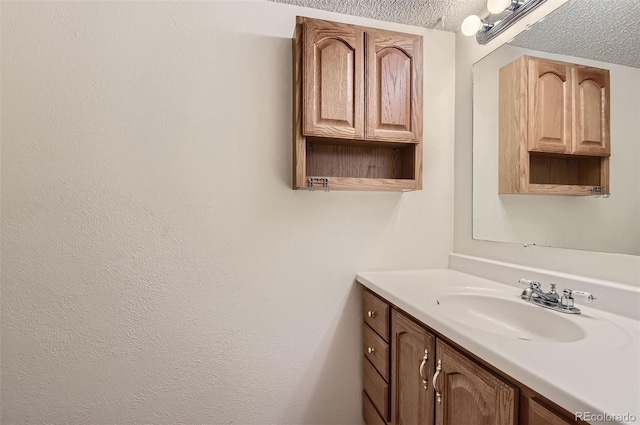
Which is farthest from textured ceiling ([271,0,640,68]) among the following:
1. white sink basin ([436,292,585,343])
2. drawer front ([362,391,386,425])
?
drawer front ([362,391,386,425])

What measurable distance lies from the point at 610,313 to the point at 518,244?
426 millimetres

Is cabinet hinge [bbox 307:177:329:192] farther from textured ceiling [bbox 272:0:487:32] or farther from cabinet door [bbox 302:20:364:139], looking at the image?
textured ceiling [bbox 272:0:487:32]

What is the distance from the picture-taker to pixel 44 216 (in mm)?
1308

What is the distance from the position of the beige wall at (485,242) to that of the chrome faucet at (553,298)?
0.13 metres

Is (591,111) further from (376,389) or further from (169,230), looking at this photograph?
(169,230)

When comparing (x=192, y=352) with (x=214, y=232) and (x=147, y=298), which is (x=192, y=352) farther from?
(x=214, y=232)

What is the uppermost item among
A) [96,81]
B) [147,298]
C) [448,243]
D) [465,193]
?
[96,81]

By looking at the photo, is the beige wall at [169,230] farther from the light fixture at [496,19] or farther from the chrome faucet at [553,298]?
the chrome faucet at [553,298]

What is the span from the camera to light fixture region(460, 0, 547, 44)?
4.17 feet

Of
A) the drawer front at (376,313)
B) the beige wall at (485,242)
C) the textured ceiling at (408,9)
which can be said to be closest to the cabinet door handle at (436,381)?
the drawer front at (376,313)

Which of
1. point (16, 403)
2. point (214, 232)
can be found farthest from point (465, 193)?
point (16, 403)

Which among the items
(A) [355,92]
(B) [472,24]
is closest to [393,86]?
(A) [355,92]

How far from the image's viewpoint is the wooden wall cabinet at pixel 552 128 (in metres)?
1.06

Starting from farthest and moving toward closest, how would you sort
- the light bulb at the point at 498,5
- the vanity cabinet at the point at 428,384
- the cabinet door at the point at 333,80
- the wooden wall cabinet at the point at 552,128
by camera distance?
the cabinet door at the point at 333,80 → the light bulb at the point at 498,5 → the wooden wall cabinet at the point at 552,128 → the vanity cabinet at the point at 428,384
